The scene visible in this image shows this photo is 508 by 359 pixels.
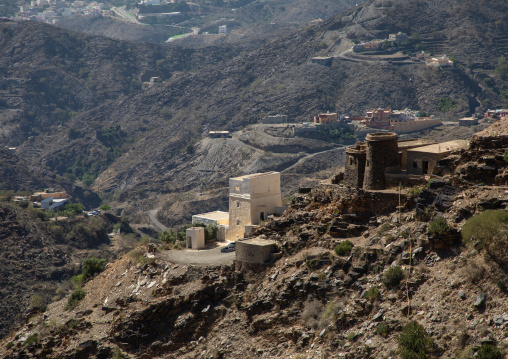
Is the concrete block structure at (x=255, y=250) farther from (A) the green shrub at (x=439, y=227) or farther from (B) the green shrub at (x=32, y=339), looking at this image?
(B) the green shrub at (x=32, y=339)

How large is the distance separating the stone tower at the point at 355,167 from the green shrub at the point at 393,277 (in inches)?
242

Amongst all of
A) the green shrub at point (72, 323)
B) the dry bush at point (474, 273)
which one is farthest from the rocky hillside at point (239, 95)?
the dry bush at point (474, 273)

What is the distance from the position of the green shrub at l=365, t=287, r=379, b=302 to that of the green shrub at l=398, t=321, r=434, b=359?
2.47 meters

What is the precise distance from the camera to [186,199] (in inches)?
4774

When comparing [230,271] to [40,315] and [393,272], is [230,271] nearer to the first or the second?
[393,272]

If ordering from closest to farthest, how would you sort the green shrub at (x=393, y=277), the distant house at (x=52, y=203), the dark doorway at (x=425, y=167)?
the green shrub at (x=393, y=277) → the dark doorway at (x=425, y=167) → the distant house at (x=52, y=203)

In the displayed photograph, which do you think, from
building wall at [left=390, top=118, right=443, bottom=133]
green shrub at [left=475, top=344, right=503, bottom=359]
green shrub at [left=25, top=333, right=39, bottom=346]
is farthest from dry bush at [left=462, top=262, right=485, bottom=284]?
building wall at [left=390, top=118, right=443, bottom=133]

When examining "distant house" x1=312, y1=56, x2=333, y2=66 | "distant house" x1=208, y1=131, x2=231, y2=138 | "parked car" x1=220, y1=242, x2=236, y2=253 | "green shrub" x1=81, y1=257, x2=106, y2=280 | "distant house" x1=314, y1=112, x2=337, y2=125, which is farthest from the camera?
"distant house" x1=312, y1=56, x2=333, y2=66

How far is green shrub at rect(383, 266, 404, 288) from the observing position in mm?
25531

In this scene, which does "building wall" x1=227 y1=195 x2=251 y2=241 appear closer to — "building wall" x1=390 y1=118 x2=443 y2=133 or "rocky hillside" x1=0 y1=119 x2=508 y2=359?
"rocky hillside" x1=0 y1=119 x2=508 y2=359

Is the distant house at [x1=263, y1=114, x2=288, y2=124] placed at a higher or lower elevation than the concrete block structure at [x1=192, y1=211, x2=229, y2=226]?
lower

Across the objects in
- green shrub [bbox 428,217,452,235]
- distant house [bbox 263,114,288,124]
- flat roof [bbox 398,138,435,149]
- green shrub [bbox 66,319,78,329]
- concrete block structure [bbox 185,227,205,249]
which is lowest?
distant house [bbox 263,114,288,124]

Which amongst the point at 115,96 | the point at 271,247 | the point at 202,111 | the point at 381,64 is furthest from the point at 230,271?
the point at 115,96

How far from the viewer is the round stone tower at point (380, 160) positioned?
30094 mm
